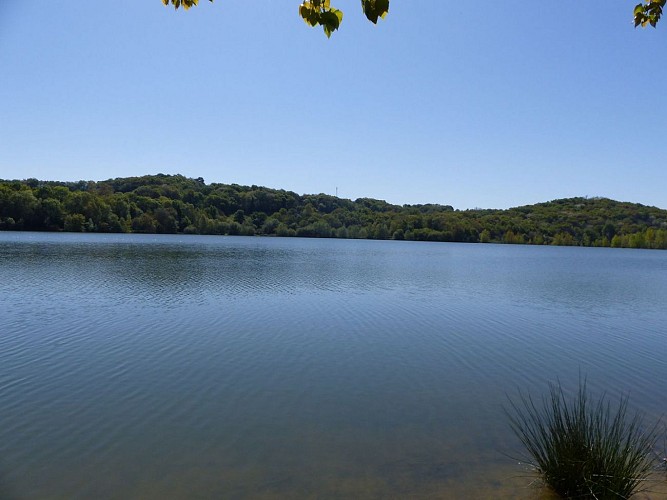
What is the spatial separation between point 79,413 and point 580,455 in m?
8.34

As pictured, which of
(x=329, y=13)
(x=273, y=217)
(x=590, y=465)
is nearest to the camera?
(x=329, y=13)

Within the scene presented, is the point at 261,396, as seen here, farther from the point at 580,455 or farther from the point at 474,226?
the point at 474,226

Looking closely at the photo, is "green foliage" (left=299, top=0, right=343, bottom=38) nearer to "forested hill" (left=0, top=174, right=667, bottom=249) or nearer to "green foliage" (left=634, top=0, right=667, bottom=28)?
"green foliage" (left=634, top=0, right=667, bottom=28)

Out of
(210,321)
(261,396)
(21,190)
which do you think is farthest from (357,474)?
(21,190)

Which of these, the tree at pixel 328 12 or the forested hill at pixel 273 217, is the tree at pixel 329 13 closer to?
the tree at pixel 328 12

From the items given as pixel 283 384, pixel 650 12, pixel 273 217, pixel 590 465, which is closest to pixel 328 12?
pixel 650 12

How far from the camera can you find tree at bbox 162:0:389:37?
3.51 meters

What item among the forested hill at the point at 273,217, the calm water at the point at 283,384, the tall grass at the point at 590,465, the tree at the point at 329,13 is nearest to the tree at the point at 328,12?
the tree at the point at 329,13

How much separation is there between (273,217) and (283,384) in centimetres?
14588

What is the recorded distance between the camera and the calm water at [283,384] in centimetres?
635

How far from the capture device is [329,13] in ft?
12.2

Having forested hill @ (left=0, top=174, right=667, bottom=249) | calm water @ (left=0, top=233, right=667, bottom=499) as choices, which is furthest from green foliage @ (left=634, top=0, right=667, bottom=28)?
forested hill @ (left=0, top=174, right=667, bottom=249)

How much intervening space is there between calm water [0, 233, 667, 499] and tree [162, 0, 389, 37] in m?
5.60

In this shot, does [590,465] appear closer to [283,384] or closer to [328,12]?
[328,12]
